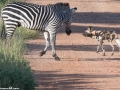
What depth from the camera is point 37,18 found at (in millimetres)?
18547

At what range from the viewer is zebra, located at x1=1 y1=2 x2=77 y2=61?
59.9ft

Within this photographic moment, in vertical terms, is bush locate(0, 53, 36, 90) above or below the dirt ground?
above

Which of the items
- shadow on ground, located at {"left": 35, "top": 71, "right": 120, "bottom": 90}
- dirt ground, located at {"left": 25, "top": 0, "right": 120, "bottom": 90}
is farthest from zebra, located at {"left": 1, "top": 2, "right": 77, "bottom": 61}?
shadow on ground, located at {"left": 35, "top": 71, "right": 120, "bottom": 90}

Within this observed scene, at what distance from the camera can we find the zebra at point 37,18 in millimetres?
18266

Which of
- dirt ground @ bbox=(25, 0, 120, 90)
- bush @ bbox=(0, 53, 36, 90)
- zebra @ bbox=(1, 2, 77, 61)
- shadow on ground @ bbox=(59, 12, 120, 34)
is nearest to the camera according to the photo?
bush @ bbox=(0, 53, 36, 90)

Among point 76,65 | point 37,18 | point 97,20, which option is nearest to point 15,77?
point 76,65

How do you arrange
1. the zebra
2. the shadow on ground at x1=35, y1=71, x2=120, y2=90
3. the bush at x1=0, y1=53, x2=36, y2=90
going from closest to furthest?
the bush at x1=0, y1=53, x2=36, y2=90 < the shadow on ground at x1=35, y1=71, x2=120, y2=90 < the zebra

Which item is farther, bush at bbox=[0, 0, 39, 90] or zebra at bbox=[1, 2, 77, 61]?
zebra at bbox=[1, 2, 77, 61]

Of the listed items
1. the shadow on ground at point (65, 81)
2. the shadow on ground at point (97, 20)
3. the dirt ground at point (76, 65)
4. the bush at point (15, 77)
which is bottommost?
the shadow on ground at point (97, 20)

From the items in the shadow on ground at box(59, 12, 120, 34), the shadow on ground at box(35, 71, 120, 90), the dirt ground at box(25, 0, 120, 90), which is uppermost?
the shadow on ground at box(35, 71, 120, 90)

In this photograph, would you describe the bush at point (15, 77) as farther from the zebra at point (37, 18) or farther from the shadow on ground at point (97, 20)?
the shadow on ground at point (97, 20)

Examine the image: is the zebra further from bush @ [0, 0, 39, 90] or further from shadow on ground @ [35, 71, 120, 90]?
bush @ [0, 0, 39, 90]

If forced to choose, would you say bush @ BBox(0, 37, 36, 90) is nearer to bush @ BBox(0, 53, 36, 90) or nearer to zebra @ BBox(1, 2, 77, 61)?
bush @ BBox(0, 53, 36, 90)

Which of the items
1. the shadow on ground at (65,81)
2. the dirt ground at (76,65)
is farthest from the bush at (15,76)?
the shadow on ground at (65,81)
